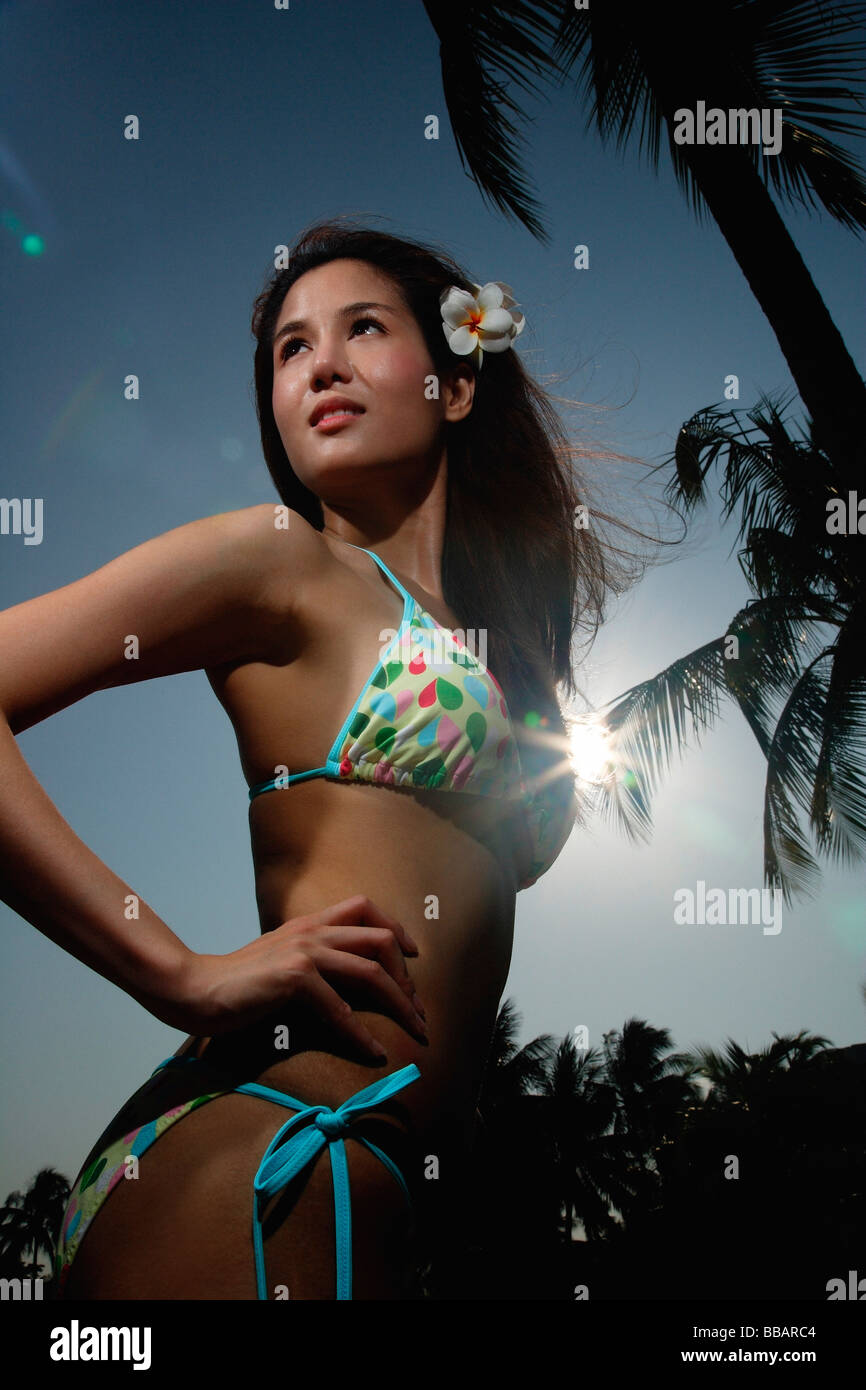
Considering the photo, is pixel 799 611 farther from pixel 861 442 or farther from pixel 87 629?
pixel 87 629

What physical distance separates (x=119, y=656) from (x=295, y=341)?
0.88m

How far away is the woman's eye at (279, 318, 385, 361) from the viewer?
1.89 metres

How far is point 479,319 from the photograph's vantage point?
2.15 metres

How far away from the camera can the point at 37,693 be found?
4.12 ft

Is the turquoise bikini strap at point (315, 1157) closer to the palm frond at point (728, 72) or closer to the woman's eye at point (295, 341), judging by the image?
the woman's eye at point (295, 341)

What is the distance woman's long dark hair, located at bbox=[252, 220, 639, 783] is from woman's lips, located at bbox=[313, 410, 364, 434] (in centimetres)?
34

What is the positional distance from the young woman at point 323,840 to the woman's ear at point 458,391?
0.41 ft

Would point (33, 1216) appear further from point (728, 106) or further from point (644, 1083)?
point (728, 106)

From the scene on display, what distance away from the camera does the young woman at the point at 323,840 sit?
45.6 inches

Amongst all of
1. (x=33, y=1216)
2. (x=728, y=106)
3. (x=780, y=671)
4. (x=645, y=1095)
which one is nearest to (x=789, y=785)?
(x=780, y=671)

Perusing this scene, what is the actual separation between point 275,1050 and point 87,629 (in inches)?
23.0

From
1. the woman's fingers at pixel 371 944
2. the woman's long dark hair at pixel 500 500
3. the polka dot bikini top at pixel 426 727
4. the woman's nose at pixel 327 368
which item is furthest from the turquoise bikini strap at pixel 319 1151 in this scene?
the woman's nose at pixel 327 368

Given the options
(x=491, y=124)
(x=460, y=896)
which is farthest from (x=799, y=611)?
(x=460, y=896)

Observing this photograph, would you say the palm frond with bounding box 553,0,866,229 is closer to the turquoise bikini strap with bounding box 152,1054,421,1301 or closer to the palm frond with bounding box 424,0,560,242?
the palm frond with bounding box 424,0,560,242
